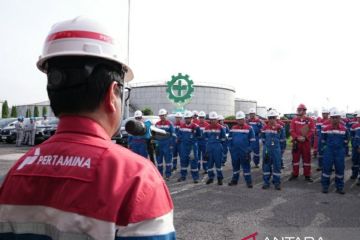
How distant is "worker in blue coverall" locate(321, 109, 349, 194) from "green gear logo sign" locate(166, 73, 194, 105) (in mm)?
10163

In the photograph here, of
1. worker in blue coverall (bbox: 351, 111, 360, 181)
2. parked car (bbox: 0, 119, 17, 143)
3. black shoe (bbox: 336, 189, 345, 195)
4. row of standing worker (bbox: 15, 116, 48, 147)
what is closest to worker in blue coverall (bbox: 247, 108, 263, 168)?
worker in blue coverall (bbox: 351, 111, 360, 181)

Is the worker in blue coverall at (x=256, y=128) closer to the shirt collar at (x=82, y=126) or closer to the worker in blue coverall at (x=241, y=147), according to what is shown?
the worker in blue coverall at (x=241, y=147)

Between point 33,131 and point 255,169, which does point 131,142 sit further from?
point 33,131

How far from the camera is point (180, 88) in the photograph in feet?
61.1

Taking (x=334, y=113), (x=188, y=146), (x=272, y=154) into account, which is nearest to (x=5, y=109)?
(x=188, y=146)

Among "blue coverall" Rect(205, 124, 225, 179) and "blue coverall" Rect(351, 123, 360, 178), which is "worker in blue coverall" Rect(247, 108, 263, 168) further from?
"blue coverall" Rect(205, 124, 225, 179)

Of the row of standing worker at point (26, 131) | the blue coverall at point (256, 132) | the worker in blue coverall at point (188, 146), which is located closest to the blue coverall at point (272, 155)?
the worker in blue coverall at point (188, 146)

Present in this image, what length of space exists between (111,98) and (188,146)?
9.80 m

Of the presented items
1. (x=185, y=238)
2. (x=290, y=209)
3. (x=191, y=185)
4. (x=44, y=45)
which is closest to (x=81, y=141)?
(x=44, y=45)

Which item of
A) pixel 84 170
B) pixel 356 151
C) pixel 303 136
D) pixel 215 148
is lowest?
pixel 356 151

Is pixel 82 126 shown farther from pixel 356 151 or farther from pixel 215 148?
pixel 356 151

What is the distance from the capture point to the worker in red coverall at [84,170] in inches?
41.2

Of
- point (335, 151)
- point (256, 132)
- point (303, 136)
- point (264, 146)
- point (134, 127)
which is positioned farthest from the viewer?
point (256, 132)

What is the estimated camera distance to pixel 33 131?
62.3ft
